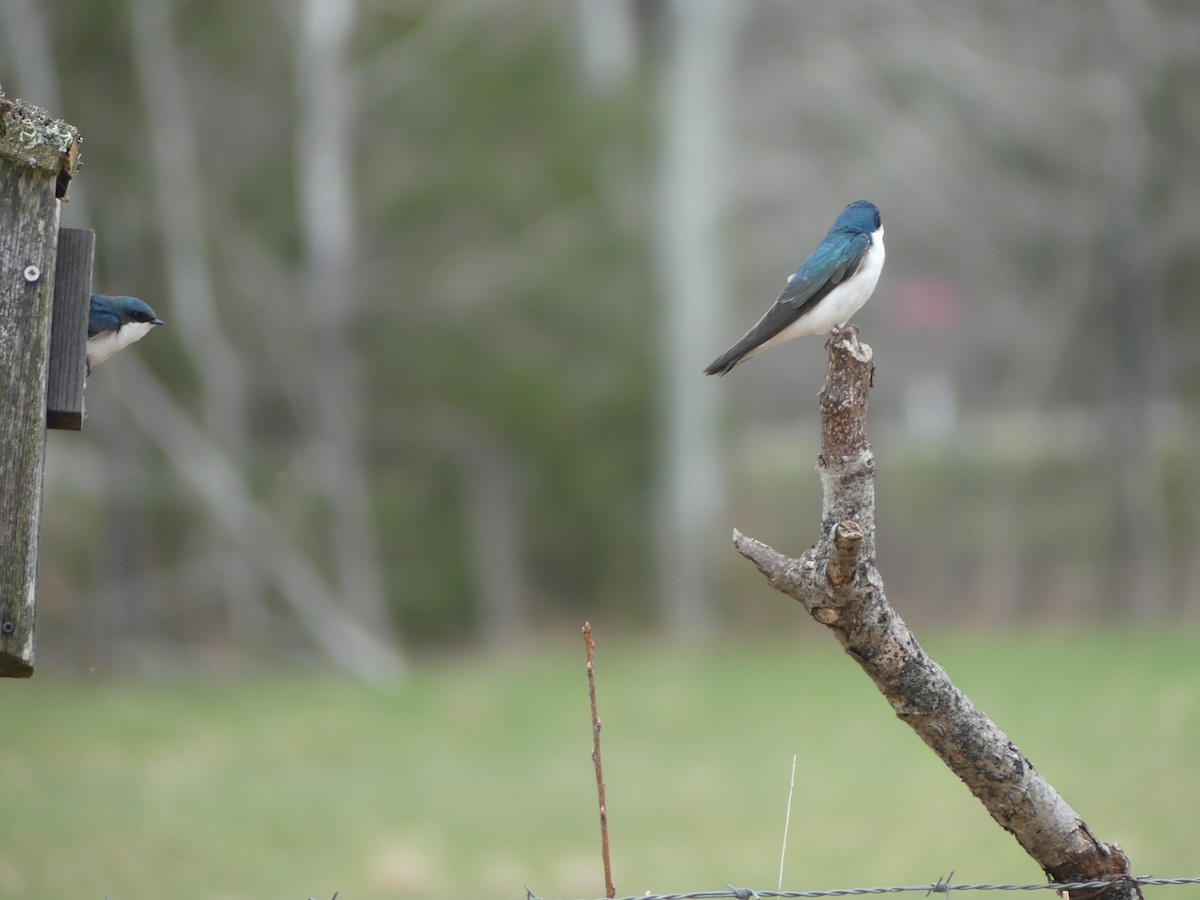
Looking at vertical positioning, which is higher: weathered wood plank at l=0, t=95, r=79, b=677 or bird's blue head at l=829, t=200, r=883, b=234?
bird's blue head at l=829, t=200, r=883, b=234

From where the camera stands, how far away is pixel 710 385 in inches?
945

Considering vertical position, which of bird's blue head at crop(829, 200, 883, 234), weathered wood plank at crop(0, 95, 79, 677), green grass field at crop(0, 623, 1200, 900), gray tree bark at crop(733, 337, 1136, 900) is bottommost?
green grass field at crop(0, 623, 1200, 900)

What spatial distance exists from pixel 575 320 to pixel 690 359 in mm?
2419

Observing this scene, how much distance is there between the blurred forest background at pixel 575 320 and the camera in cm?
1889

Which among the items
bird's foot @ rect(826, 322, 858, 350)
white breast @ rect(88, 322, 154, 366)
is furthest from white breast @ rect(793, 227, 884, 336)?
white breast @ rect(88, 322, 154, 366)

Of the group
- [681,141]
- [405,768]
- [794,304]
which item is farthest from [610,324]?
[794,304]

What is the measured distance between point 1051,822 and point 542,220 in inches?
735

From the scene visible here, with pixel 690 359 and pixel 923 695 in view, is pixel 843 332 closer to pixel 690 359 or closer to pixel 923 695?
pixel 923 695

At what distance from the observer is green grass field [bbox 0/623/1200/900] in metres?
9.35

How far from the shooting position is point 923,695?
3.43 metres

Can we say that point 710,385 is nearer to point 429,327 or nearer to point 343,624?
point 429,327

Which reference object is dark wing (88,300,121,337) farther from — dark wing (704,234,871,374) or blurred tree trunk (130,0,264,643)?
blurred tree trunk (130,0,264,643)

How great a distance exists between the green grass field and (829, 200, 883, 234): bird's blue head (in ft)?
16.9

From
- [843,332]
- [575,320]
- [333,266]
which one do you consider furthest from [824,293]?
[575,320]
